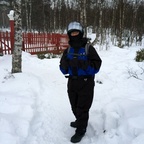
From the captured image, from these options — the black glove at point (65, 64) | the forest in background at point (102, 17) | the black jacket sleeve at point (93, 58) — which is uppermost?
the forest in background at point (102, 17)

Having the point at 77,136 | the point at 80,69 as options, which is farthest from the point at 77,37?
the point at 77,136

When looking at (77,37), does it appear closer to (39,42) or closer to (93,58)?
(93,58)

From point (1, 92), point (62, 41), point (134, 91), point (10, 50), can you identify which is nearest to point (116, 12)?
point (62, 41)

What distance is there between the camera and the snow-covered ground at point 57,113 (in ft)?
10.1

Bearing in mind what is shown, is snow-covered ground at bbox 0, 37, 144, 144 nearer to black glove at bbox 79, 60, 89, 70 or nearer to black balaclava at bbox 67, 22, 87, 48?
black glove at bbox 79, 60, 89, 70

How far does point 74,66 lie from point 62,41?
1099cm

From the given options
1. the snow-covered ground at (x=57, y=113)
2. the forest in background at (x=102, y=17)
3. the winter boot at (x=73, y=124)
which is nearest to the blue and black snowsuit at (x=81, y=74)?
the winter boot at (x=73, y=124)

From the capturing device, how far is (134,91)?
546 cm

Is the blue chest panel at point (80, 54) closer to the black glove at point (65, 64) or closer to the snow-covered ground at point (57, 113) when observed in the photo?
the black glove at point (65, 64)

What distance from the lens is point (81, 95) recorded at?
3.11 metres

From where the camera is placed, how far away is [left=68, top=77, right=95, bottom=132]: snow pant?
3.07m

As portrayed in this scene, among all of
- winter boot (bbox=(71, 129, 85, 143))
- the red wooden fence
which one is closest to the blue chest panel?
winter boot (bbox=(71, 129, 85, 143))

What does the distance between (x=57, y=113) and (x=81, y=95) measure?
133 cm

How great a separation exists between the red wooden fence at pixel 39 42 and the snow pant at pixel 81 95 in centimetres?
795
